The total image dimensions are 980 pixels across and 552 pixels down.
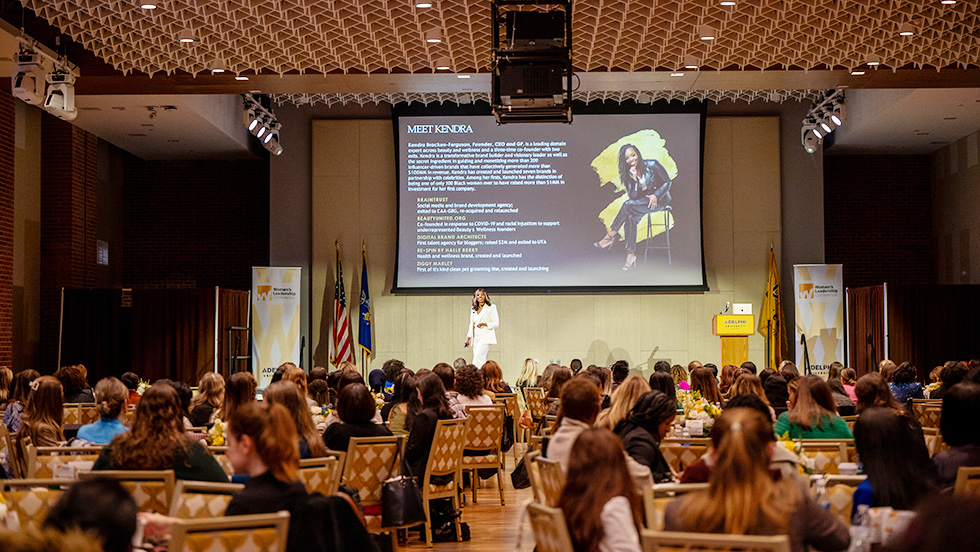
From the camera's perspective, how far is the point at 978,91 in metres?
12.8

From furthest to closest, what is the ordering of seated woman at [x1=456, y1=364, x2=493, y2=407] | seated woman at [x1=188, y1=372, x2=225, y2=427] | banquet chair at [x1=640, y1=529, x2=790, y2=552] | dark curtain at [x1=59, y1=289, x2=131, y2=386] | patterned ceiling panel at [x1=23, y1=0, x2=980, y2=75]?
dark curtain at [x1=59, y1=289, x2=131, y2=386] < patterned ceiling panel at [x1=23, y1=0, x2=980, y2=75] < seated woman at [x1=456, y1=364, x2=493, y2=407] < seated woman at [x1=188, y1=372, x2=225, y2=427] < banquet chair at [x1=640, y1=529, x2=790, y2=552]

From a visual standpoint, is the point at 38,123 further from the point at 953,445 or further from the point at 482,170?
the point at 953,445

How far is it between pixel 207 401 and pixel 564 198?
31.2 feet

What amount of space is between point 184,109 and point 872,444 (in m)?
12.0

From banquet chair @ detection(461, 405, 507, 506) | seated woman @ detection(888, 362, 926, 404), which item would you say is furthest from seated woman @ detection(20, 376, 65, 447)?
seated woman @ detection(888, 362, 926, 404)

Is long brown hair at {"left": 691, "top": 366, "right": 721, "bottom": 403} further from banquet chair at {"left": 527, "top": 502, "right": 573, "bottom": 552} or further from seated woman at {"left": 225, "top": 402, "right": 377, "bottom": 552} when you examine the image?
seated woman at {"left": 225, "top": 402, "right": 377, "bottom": 552}

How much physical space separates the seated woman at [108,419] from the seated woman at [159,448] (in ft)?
5.07

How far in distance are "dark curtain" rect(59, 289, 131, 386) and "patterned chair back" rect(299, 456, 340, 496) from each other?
10959 mm

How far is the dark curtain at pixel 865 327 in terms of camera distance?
14281 millimetres

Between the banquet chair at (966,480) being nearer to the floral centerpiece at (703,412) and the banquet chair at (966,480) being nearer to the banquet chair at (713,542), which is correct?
the banquet chair at (713,542)

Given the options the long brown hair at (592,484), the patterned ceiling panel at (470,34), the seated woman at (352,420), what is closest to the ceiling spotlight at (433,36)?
the patterned ceiling panel at (470,34)

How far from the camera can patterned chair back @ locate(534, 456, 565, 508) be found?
3.87 m

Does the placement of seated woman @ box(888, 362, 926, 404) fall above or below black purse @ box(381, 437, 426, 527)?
above

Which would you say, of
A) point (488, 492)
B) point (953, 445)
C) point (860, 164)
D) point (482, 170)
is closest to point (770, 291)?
point (860, 164)
